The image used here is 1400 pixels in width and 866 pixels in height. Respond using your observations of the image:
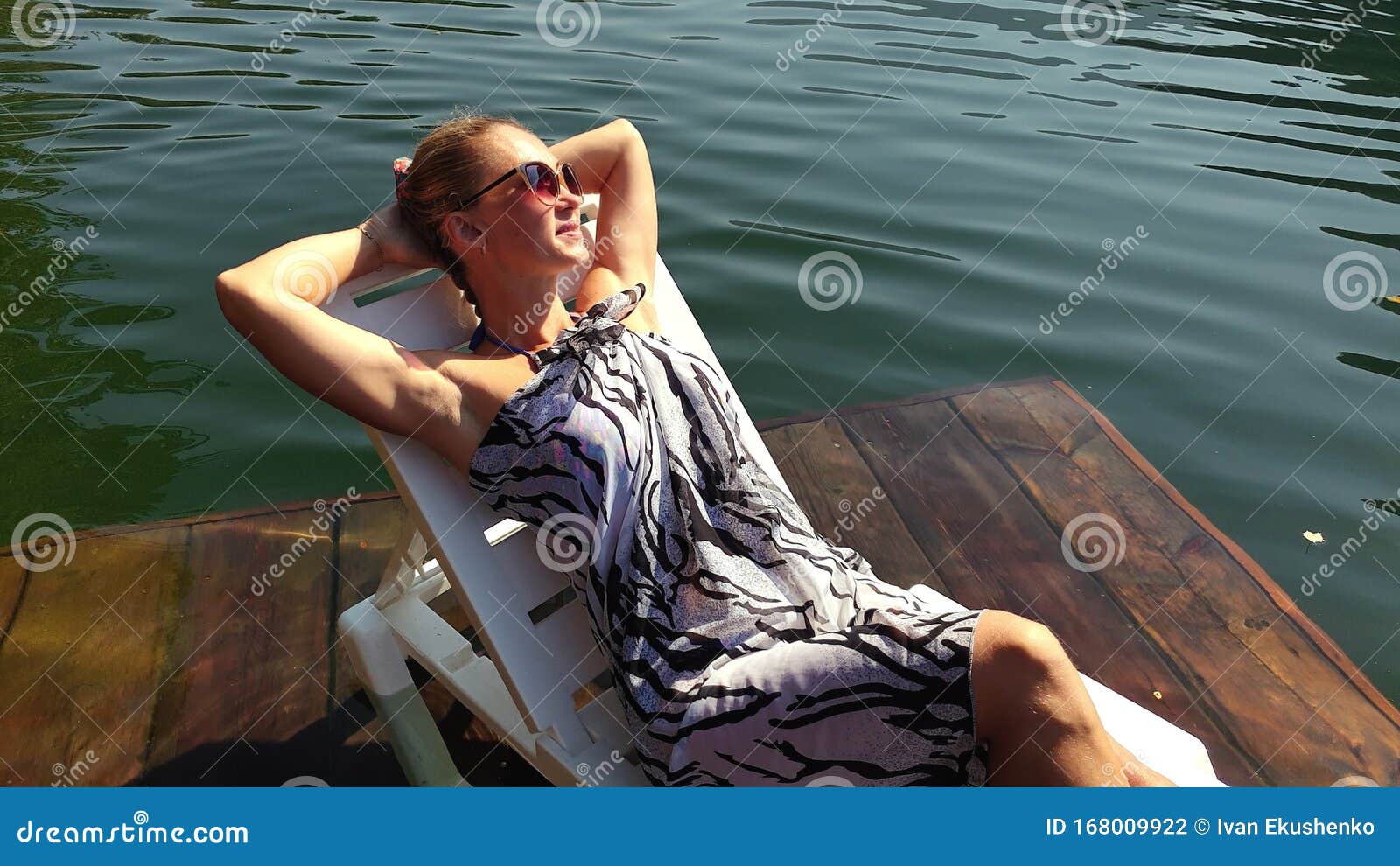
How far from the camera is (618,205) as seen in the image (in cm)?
275

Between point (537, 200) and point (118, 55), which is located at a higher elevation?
point (537, 200)

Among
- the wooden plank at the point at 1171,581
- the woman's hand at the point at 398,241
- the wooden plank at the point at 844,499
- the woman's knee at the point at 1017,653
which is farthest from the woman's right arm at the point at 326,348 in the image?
the wooden plank at the point at 1171,581

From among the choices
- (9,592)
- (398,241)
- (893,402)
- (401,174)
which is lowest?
(9,592)

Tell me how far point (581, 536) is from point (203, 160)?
4.08m

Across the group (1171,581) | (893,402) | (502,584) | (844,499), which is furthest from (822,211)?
(502,584)

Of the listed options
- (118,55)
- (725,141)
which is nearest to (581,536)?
(725,141)

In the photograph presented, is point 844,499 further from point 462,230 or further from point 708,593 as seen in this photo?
point 462,230

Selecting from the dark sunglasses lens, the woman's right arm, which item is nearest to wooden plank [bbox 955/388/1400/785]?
the dark sunglasses lens

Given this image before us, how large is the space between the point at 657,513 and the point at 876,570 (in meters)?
1.00

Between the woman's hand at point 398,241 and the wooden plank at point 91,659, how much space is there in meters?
1.10

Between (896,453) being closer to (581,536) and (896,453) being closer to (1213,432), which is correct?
(1213,432)

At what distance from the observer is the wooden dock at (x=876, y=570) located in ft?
7.82

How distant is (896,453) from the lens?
342 cm

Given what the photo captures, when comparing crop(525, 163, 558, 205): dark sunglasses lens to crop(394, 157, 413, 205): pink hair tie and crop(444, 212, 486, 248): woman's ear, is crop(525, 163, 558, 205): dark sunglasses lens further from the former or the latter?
crop(394, 157, 413, 205): pink hair tie
